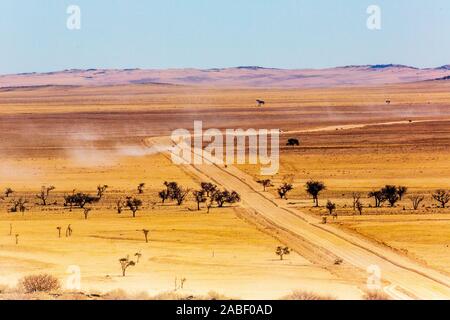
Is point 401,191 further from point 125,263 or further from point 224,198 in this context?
point 125,263

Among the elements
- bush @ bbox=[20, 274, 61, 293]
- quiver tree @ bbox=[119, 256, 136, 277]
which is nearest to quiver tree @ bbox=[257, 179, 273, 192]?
quiver tree @ bbox=[119, 256, 136, 277]

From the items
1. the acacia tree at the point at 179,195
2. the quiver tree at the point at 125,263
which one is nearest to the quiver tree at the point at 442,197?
the acacia tree at the point at 179,195

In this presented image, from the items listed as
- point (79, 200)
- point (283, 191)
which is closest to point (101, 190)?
point (79, 200)

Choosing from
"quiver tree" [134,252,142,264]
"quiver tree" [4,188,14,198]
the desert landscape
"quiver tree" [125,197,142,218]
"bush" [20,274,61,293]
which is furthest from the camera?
"quiver tree" [4,188,14,198]

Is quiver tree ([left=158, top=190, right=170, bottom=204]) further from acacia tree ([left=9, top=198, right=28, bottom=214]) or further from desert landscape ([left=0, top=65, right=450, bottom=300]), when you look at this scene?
acacia tree ([left=9, top=198, right=28, bottom=214])

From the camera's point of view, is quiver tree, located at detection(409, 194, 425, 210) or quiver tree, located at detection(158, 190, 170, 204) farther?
quiver tree, located at detection(158, 190, 170, 204)
